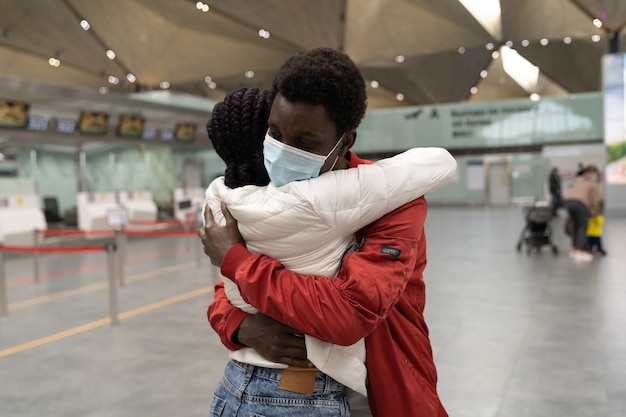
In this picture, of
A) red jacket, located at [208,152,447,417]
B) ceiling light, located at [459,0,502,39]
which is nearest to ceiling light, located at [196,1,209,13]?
ceiling light, located at [459,0,502,39]

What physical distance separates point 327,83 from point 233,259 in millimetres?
458

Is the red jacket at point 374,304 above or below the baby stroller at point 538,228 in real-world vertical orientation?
above

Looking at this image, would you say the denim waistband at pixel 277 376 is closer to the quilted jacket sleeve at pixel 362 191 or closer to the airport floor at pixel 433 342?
the quilted jacket sleeve at pixel 362 191

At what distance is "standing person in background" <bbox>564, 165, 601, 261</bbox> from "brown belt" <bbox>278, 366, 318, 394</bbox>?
1000cm

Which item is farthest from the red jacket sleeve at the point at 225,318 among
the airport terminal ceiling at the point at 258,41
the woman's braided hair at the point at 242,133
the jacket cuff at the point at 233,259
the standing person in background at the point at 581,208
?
the airport terminal ceiling at the point at 258,41

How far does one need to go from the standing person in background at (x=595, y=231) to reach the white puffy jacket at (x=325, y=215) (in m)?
10.3

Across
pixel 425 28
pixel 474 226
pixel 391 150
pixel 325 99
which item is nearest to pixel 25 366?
pixel 325 99

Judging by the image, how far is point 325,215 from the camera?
125 cm

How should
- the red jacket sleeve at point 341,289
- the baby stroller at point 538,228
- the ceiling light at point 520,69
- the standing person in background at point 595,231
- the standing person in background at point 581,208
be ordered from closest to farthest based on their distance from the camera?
the red jacket sleeve at point 341,289 → the standing person in background at point 581,208 → the standing person in background at point 595,231 → the baby stroller at point 538,228 → the ceiling light at point 520,69

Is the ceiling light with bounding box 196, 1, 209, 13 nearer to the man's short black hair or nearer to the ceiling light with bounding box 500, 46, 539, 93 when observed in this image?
the ceiling light with bounding box 500, 46, 539, 93

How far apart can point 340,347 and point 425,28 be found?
25.3 metres

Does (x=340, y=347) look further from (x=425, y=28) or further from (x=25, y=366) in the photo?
(x=425, y=28)

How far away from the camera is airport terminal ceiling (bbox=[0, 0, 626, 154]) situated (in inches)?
823

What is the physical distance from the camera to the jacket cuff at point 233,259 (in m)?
1.30
